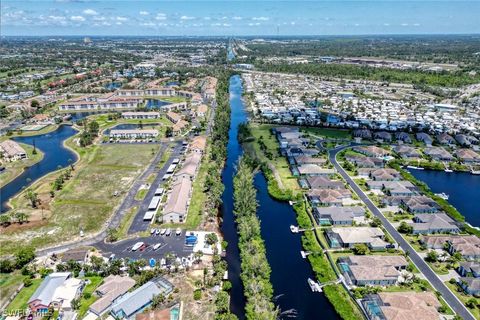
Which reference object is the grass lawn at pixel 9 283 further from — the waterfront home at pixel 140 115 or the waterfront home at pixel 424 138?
the waterfront home at pixel 424 138

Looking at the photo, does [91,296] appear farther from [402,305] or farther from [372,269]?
[402,305]

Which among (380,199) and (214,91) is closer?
(380,199)

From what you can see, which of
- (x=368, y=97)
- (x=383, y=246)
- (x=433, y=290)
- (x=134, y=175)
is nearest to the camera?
(x=433, y=290)

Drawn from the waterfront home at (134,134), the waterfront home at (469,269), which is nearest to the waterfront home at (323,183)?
the waterfront home at (469,269)

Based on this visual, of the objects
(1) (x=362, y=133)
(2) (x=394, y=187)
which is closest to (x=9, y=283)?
(2) (x=394, y=187)

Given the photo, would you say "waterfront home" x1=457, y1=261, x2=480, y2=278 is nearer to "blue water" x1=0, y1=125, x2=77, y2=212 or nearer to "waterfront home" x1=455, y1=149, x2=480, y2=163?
"waterfront home" x1=455, y1=149, x2=480, y2=163

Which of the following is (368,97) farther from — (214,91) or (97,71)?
(97,71)

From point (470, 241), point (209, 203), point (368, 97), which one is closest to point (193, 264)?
point (209, 203)

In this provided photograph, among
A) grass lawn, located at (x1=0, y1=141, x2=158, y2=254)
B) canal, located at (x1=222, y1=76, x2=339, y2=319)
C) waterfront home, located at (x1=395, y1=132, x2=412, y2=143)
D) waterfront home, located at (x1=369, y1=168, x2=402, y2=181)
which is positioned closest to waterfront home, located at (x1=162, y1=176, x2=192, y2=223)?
canal, located at (x1=222, y1=76, x2=339, y2=319)
